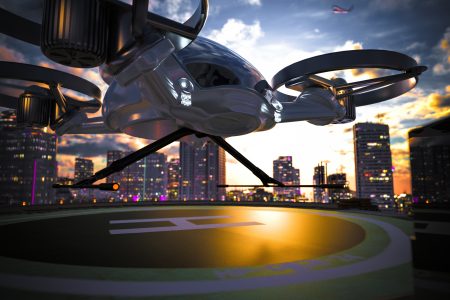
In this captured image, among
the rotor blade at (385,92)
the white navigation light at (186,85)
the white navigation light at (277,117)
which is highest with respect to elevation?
the rotor blade at (385,92)

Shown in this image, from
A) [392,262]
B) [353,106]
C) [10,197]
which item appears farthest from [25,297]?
[10,197]

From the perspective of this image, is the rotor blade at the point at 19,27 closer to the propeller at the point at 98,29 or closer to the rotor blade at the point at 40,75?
the propeller at the point at 98,29

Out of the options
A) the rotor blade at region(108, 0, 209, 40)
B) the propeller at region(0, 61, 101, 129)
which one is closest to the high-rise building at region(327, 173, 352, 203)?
the propeller at region(0, 61, 101, 129)

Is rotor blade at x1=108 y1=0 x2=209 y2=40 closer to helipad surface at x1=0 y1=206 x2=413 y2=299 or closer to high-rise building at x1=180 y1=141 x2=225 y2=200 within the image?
helipad surface at x1=0 y1=206 x2=413 y2=299

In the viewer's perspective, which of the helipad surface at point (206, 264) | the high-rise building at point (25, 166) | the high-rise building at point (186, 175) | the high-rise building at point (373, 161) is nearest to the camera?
the helipad surface at point (206, 264)

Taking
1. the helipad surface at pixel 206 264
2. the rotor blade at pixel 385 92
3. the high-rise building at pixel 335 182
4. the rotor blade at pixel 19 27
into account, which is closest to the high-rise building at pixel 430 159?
the helipad surface at pixel 206 264
